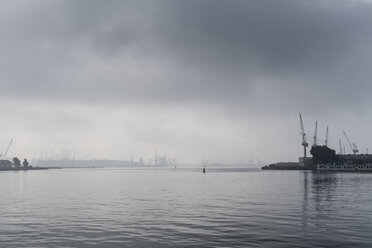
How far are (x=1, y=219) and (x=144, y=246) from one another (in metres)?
24.7

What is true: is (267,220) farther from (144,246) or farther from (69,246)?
(69,246)

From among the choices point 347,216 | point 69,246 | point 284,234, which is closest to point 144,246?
point 69,246

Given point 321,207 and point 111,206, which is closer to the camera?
point 321,207

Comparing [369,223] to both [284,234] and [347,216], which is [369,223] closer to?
[347,216]

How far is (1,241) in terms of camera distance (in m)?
Answer: 30.2

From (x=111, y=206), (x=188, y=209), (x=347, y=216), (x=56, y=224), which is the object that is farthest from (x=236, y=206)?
(x=56, y=224)

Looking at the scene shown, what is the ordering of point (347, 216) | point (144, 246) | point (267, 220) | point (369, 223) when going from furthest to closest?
point (347, 216) → point (267, 220) → point (369, 223) → point (144, 246)

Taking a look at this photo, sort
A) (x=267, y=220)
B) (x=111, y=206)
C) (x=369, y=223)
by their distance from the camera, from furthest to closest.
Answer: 1. (x=111, y=206)
2. (x=267, y=220)
3. (x=369, y=223)

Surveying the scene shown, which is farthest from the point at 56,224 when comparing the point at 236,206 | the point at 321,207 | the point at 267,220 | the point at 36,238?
the point at 321,207

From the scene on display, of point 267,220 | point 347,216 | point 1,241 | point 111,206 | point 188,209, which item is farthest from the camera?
point 111,206

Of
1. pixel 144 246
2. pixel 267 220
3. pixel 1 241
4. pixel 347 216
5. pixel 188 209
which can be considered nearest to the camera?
pixel 144 246

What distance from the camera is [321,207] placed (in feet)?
171

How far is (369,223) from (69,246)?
3064 centimetres

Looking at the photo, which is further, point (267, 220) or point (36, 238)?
point (267, 220)
